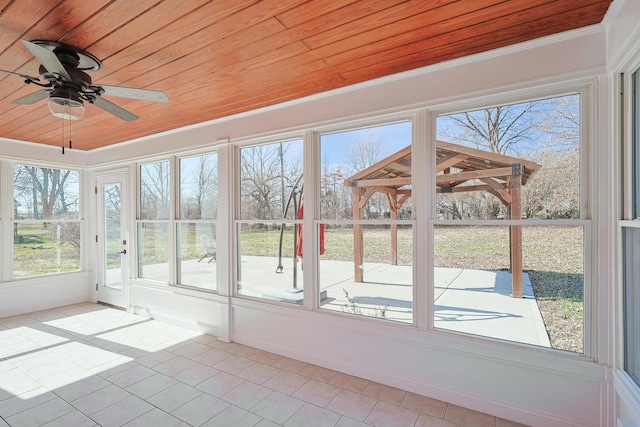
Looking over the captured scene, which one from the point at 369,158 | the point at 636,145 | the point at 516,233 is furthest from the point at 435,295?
the point at 636,145

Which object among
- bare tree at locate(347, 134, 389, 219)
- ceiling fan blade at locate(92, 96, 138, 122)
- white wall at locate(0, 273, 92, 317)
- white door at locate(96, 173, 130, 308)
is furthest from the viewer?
white door at locate(96, 173, 130, 308)

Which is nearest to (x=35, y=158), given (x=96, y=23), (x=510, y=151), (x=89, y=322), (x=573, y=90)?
(x=89, y=322)

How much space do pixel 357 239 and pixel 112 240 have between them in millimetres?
4139

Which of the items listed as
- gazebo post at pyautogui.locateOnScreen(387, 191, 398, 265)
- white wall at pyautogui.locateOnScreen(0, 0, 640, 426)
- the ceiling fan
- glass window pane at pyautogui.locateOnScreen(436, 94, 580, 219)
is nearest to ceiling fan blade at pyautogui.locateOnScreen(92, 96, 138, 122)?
the ceiling fan

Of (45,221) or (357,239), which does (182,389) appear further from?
(45,221)

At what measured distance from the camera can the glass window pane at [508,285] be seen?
82.5 inches

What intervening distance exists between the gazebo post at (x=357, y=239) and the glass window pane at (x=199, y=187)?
1.81 m

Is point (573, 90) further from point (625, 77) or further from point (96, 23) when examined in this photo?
point (96, 23)

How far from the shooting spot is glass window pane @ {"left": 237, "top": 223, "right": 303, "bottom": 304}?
A: 3307mm

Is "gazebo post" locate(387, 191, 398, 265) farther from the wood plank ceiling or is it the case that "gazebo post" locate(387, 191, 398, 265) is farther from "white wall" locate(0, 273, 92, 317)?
"white wall" locate(0, 273, 92, 317)

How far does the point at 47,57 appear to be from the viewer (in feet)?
5.42

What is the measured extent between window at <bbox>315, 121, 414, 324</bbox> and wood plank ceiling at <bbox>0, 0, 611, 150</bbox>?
0.56 metres

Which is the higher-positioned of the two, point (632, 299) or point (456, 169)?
point (456, 169)

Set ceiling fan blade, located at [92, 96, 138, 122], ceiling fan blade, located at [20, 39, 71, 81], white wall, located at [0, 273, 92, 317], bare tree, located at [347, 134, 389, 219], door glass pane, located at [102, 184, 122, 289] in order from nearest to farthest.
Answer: ceiling fan blade, located at [20, 39, 71, 81] → ceiling fan blade, located at [92, 96, 138, 122] → bare tree, located at [347, 134, 389, 219] → white wall, located at [0, 273, 92, 317] → door glass pane, located at [102, 184, 122, 289]
